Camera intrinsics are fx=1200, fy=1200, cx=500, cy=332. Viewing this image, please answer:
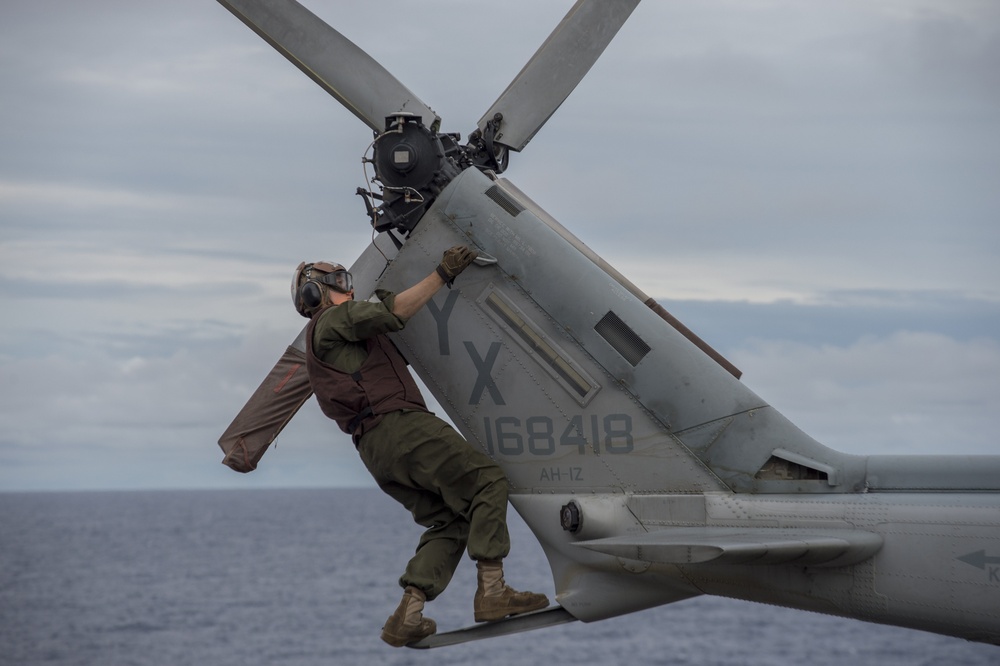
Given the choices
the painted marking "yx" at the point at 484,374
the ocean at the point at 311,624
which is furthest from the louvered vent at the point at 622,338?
the ocean at the point at 311,624

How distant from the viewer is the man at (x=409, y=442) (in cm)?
694

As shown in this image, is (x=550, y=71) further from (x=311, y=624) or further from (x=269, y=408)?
(x=311, y=624)

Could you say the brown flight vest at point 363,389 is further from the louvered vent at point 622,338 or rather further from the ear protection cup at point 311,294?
the louvered vent at point 622,338

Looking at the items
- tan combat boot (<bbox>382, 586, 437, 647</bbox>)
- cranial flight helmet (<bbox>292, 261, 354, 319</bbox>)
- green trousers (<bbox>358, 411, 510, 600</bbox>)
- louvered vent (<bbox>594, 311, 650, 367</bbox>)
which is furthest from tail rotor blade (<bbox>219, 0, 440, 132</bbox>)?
tan combat boot (<bbox>382, 586, 437, 647</bbox>)

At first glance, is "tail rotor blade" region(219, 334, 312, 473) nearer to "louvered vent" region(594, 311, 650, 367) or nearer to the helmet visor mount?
the helmet visor mount

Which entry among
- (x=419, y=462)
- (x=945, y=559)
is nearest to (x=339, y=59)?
(x=419, y=462)

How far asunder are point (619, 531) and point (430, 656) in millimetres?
76568

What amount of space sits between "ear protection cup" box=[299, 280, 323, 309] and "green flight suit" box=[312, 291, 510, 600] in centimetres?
22

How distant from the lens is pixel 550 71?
818 centimetres

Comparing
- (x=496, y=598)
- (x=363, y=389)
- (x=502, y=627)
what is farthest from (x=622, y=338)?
(x=502, y=627)

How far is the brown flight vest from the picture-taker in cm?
707

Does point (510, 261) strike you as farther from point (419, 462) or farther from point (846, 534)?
point (846, 534)

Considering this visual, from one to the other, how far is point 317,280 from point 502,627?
235 cm

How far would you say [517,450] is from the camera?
7.43 m
